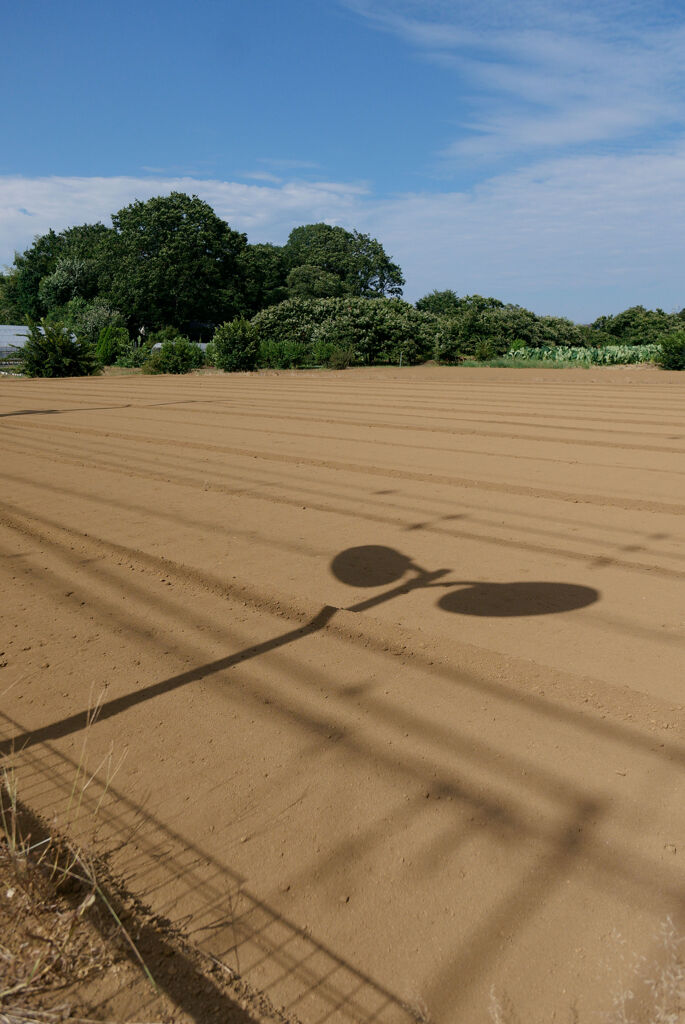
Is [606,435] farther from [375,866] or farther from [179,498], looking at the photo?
[375,866]

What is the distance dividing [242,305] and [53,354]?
32395 millimetres

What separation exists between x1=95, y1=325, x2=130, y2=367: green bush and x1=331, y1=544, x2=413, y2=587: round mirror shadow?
1244 inches

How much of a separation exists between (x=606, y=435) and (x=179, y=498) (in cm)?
585

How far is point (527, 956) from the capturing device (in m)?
1.73

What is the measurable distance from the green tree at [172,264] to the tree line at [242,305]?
3.4 inches

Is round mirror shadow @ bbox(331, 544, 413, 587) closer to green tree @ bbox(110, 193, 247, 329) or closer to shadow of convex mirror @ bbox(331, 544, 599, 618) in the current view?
shadow of convex mirror @ bbox(331, 544, 599, 618)

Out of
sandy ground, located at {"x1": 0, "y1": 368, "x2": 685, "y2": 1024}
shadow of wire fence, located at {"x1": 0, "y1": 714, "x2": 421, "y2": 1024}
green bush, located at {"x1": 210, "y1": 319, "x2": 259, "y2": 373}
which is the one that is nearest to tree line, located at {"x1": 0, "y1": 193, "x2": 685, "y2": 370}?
green bush, located at {"x1": 210, "y1": 319, "x2": 259, "y2": 373}

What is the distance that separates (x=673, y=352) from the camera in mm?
25328

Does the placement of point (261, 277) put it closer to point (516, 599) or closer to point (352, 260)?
point (352, 260)

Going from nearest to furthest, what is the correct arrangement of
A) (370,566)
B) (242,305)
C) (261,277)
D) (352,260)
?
(370,566) → (242,305) → (261,277) → (352,260)

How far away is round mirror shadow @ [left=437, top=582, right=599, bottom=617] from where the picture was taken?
3.82 metres

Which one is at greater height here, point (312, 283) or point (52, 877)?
point (312, 283)

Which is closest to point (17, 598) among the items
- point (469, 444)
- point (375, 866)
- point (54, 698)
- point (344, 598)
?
point (54, 698)

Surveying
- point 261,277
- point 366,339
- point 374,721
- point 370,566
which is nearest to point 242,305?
point 261,277
